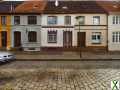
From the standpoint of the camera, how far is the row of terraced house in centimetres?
3694

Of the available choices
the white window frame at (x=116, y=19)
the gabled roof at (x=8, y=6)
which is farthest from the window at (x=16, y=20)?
the white window frame at (x=116, y=19)

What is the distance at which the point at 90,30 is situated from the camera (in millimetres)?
37281

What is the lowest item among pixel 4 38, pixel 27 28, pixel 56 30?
pixel 4 38

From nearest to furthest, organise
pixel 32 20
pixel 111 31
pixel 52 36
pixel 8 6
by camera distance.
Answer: pixel 111 31
pixel 52 36
pixel 32 20
pixel 8 6

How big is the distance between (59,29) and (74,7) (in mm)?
4255

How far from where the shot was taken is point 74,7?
38531mm

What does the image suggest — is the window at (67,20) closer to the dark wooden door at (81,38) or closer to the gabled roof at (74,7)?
the gabled roof at (74,7)

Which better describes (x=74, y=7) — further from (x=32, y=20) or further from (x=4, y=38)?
(x=4, y=38)

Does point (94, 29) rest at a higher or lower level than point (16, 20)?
lower

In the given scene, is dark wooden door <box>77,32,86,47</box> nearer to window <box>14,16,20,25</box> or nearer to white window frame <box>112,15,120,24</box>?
white window frame <box>112,15,120,24</box>

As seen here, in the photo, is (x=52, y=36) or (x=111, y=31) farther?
(x=52, y=36)

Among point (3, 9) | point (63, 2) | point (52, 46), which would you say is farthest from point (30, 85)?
point (63, 2)

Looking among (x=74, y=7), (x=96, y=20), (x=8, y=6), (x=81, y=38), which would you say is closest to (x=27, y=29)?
(x=8, y=6)

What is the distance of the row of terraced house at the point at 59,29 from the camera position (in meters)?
36.9
